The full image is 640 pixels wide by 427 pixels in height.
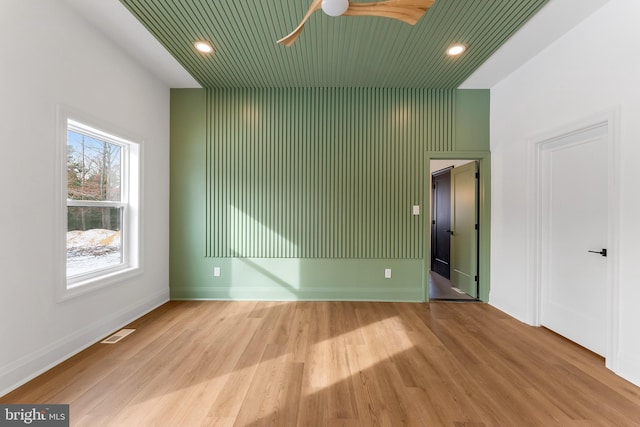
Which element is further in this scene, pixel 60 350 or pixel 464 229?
pixel 464 229

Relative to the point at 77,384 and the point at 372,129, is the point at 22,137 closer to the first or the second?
the point at 77,384

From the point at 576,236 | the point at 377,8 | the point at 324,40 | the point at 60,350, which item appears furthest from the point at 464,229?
the point at 60,350

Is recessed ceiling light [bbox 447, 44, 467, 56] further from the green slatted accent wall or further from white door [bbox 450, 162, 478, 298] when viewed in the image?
white door [bbox 450, 162, 478, 298]

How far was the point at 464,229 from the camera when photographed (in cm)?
428

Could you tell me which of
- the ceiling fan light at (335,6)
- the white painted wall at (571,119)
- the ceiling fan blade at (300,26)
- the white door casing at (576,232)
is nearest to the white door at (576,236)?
the white door casing at (576,232)

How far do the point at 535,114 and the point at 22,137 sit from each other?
4.78m

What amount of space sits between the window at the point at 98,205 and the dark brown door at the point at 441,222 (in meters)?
4.81

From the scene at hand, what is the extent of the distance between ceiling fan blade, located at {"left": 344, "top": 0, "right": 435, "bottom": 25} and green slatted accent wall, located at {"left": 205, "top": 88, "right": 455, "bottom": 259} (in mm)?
2000

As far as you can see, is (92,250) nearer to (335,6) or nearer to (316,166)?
(316,166)

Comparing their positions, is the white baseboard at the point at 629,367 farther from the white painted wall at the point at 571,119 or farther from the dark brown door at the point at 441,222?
the dark brown door at the point at 441,222

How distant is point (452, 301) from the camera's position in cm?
388

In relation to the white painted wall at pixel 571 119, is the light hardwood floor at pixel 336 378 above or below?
below

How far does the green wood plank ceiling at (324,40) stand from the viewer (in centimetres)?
231

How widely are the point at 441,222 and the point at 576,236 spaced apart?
2.52 m
